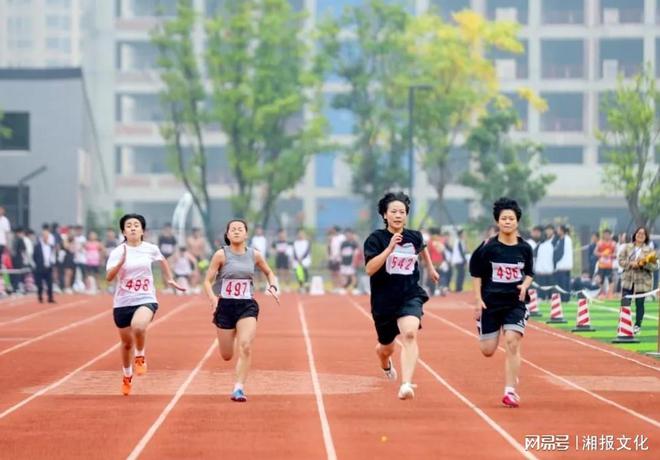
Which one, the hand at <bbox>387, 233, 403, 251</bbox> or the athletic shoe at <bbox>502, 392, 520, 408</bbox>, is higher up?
the hand at <bbox>387, 233, 403, 251</bbox>

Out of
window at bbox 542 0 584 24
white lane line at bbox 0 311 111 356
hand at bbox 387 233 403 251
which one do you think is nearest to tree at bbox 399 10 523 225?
window at bbox 542 0 584 24

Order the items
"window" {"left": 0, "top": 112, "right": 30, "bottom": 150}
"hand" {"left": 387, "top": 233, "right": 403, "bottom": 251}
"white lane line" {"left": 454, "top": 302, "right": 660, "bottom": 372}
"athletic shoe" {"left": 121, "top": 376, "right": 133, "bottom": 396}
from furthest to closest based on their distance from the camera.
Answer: "window" {"left": 0, "top": 112, "right": 30, "bottom": 150} → "white lane line" {"left": 454, "top": 302, "right": 660, "bottom": 372} → "athletic shoe" {"left": 121, "top": 376, "right": 133, "bottom": 396} → "hand" {"left": 387, "top": 233, "right": 403, "bottom": 251}

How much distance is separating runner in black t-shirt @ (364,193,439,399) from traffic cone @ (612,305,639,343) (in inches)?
409

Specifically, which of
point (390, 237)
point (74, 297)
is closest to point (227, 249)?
point (390, 237)

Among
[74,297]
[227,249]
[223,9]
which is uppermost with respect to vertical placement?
[223,9]

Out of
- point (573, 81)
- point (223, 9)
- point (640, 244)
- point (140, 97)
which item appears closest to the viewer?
point (640, 244)

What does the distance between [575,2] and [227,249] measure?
74.0 m

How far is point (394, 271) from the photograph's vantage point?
15039 millimetres

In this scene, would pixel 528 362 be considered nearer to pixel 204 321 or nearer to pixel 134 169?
pixel 204 321

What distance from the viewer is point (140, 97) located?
92.4m

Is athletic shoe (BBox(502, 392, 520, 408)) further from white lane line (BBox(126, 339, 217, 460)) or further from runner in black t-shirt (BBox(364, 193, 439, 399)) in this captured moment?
white lane line (BBox(126, 339, 217, 460))

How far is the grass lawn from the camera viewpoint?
2465 centimetres

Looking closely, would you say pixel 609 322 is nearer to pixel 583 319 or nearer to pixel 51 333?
pixel 583 319

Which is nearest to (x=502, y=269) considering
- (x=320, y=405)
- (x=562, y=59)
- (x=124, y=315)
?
(x=320, y=405)
